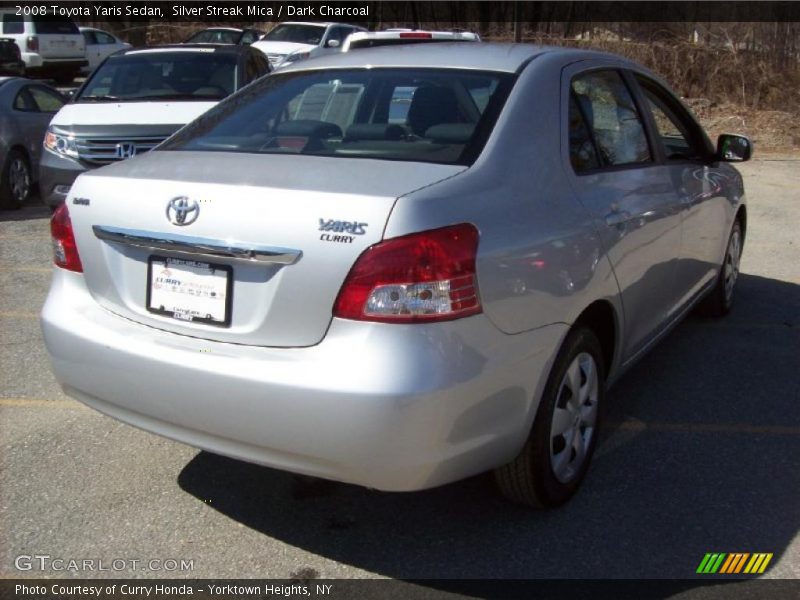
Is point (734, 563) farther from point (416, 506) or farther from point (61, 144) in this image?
point (61, 144)

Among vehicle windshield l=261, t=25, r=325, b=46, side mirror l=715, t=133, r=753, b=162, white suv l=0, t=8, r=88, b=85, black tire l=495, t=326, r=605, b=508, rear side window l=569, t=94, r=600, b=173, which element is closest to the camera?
black tire l=495, t=326, r=605, b=508

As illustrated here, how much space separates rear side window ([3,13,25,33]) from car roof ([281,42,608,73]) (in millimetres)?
23509

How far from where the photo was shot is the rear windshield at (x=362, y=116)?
11.4 ft

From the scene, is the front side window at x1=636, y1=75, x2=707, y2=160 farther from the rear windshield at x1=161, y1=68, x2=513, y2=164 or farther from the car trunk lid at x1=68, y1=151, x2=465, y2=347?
the car trunk lid at x1=68, y1=151, x2=465, y2=347

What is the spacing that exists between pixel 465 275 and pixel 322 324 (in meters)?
0.47

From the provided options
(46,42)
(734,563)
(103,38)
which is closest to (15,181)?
(734,563)

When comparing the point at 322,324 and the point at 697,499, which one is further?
the point at 697,499

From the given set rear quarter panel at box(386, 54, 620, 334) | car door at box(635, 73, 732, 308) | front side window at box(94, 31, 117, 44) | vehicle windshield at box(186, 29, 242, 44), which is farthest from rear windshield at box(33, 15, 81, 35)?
rear quarter panel at box(386, 54, 620, 334)

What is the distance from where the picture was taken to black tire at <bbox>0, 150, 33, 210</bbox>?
10508 millimetres

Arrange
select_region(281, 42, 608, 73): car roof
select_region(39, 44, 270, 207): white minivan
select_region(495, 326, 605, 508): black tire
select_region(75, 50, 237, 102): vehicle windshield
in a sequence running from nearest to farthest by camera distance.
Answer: select_region(495, 326, 605, 508): black tire, select_region(281, 42, 608, 73): car roof, select_region(39, 44, 270, 207): white minivan, select_region(75, 50, 237, 102): vehicle windshield

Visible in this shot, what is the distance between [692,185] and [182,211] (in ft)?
9.55

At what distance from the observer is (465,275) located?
290 cm

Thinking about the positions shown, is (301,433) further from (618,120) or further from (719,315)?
(719,315)

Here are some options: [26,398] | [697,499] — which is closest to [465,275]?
[697,499]
